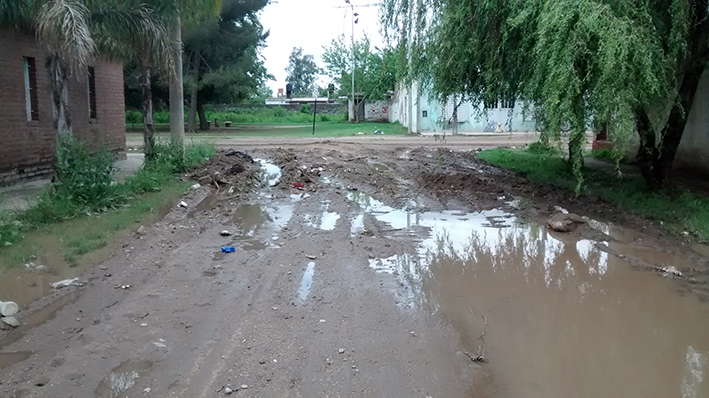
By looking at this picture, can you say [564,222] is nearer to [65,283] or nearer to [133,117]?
[65,283]

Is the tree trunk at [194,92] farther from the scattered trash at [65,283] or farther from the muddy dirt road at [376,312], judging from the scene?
the scattered trash at [65,283]

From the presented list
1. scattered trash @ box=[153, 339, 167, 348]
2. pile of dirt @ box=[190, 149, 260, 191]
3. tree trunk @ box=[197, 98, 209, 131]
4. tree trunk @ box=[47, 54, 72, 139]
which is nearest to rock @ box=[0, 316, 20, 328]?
scattered trash @ box=[153, 339, 167, 348]

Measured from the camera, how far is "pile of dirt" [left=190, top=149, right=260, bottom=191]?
14.1m

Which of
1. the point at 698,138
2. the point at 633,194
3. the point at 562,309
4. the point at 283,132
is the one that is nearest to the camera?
the point at 562,309

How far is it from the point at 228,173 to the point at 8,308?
948 cm

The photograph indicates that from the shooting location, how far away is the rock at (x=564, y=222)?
9664 mm

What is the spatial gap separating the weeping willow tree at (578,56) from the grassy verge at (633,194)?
57cm

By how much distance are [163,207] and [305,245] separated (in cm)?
366

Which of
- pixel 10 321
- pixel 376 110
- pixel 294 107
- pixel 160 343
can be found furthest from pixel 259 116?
pixel 160 343

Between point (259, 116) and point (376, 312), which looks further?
point (259, 116)

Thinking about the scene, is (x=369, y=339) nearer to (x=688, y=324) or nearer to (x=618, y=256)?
(x=688, y=324)

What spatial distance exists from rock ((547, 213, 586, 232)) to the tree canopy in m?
105

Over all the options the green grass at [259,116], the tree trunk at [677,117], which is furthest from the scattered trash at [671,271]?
the green grass at [259,116]

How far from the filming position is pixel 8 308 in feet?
19.1
